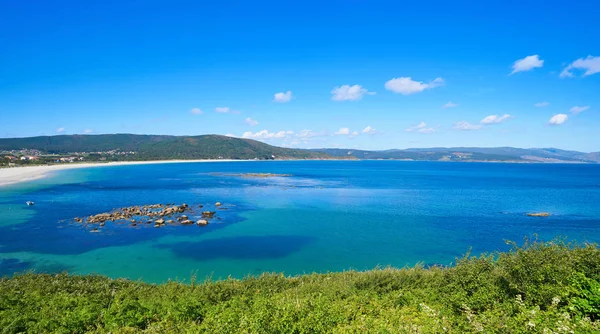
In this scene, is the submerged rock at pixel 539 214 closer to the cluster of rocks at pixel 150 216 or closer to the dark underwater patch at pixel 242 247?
the dark underwater patch at pixel 242 247

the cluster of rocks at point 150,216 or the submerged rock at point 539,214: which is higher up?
the cluster of rocks at point 150,216

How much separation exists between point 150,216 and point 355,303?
145ft

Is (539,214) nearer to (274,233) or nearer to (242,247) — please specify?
(274,233)

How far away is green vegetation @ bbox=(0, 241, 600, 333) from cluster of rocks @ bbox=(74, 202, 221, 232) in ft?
94.7

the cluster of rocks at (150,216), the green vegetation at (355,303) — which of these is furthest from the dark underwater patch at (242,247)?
the green vegetation at (355,303)

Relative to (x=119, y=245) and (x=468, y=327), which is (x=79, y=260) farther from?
(x=468, y=327)

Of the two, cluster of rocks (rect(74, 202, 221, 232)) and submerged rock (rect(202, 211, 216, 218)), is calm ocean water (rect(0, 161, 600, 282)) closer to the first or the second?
cluster of rocks (rect(74, 202, 221, 232))

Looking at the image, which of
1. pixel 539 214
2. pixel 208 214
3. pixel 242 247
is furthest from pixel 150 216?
pixel 539 214

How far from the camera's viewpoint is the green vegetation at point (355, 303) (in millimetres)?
8922

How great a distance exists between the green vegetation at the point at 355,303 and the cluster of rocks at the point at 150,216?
28870 millimetres

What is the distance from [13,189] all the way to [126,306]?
91337 millimetres

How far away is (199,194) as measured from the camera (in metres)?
73.9

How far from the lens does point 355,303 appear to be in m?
12.6

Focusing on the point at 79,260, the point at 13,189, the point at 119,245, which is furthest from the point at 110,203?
the point at 13,189
